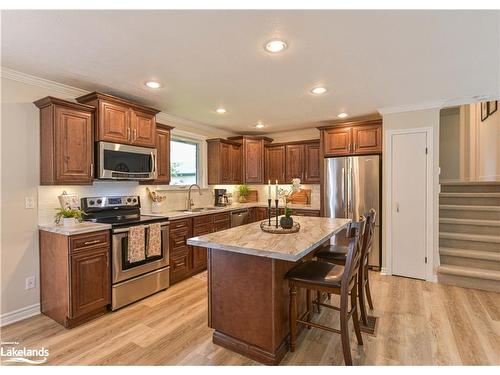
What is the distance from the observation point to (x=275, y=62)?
7.86 feet

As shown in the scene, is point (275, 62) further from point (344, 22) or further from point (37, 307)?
point (37, 307)

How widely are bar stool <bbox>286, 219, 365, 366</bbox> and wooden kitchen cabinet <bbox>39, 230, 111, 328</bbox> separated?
6.24 feet

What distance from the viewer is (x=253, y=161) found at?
541cm

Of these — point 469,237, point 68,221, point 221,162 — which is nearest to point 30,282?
point 68,221

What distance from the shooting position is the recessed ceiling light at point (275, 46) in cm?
204

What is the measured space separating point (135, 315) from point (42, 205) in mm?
1501

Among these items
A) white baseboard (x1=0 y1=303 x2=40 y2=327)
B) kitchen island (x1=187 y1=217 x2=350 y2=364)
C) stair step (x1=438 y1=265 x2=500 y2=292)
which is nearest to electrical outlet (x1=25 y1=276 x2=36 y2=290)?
white baseboard (x1=0 y1=303 x2=40 y2=327)

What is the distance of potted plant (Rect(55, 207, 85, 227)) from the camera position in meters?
2.68

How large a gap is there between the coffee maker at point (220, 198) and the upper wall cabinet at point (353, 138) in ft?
6.51

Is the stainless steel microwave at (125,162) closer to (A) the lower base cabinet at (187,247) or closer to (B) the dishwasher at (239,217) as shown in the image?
(A) the lower base cabinet at (187,247)

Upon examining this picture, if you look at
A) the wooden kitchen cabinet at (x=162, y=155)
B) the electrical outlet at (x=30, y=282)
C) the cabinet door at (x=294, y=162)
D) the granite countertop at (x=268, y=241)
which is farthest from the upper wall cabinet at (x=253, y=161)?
the electrical outlet at (x=30, y=282)

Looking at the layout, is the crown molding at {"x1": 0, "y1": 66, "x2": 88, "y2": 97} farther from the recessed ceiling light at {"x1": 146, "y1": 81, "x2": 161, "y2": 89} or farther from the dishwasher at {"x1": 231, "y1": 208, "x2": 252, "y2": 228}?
the dishwasher at {"x1": 231, "y1": 208, "x2": 252, "y2": 228}

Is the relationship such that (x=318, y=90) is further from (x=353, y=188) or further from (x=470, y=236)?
(x=470, y=236)

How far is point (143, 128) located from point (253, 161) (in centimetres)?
247
